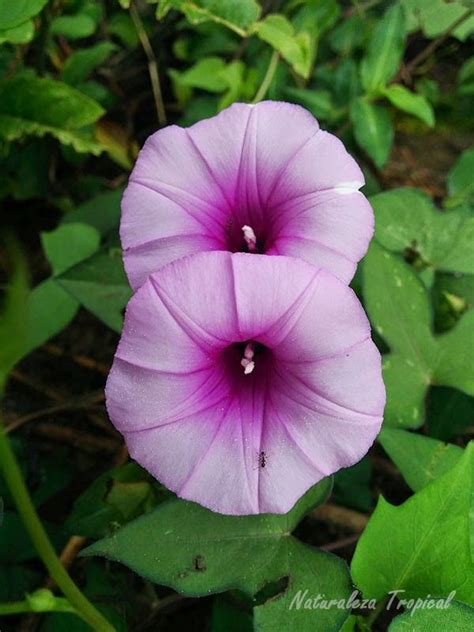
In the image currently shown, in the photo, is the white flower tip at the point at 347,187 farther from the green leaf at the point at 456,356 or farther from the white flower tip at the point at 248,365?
the green leaf at the point at 456,356

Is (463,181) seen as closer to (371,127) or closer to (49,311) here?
(371,127)

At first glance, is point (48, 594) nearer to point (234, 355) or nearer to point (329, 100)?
point (234, 355)

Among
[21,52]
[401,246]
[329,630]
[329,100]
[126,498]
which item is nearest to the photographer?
[329,630]

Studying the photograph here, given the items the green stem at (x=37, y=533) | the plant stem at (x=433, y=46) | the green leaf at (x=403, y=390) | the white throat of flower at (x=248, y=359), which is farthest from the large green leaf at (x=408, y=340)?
the plant stem at (x=433, y=46)

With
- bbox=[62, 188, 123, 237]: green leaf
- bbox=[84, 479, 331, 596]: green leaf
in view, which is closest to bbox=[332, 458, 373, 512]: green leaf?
bbox=[84, 479, 331, 596]: green leaf

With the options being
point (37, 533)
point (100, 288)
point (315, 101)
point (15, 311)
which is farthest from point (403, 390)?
point (15, 311)

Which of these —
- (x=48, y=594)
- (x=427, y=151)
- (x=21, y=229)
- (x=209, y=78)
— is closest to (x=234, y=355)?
(x=48, y=594)

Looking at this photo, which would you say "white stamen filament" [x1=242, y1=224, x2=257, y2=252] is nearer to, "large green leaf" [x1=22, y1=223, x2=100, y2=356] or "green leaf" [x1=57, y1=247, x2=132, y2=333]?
"green leaf" [x1=57, y1=247, x2=132, y2=333]
